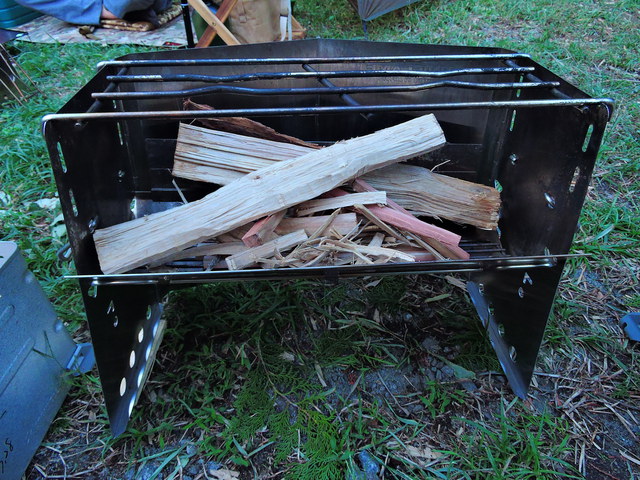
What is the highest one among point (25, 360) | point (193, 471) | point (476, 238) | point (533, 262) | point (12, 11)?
point (12, 11)

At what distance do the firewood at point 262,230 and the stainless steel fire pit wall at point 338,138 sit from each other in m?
0.18

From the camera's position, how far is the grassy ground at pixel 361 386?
53.3 inches

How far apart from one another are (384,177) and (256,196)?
1.57ft

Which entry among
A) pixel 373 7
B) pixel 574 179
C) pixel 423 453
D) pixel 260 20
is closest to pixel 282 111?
pixel 574 179

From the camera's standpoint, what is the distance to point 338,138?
1821 millimetres

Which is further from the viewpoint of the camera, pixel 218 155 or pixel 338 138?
pixel 338 138

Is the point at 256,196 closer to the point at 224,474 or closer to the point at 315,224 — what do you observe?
the point at 315,224

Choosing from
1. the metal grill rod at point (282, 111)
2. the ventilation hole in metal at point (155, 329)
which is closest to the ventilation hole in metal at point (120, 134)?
the metal grill rod at point (282, 111)

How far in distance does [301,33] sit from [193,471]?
373 centimetres

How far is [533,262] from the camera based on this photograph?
1290mm

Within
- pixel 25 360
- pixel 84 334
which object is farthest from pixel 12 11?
pixel 25 360

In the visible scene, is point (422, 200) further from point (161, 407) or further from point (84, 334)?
point (84, 334)

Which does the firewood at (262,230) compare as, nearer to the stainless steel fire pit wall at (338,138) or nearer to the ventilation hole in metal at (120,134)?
the stainless steel fire pit wall at (338,138)

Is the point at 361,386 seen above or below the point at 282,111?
below
